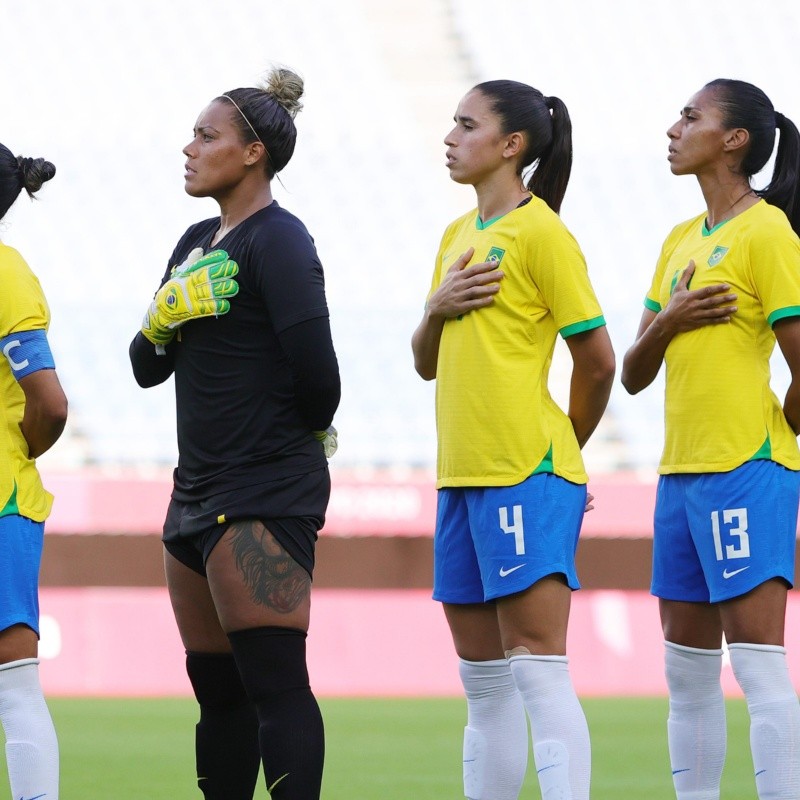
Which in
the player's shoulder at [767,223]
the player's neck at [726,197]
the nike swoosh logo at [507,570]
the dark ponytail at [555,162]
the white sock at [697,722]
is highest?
the dark ponytail at [555,162]

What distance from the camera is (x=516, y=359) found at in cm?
283

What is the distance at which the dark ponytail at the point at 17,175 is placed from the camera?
2906mm

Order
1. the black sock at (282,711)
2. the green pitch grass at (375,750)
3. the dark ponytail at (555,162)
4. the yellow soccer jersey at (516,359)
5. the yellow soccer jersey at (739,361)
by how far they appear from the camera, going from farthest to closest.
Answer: the green pitch grass at (375,750) → the dark ponytail at (555,162) → the yellow soccer jersey at (739,361) → the yellow soccer jersey at (516,359) → the black sock at (282,711)

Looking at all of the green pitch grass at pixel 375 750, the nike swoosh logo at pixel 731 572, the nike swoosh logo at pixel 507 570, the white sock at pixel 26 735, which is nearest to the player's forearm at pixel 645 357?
the nike swoosh logo at pixel 731 572

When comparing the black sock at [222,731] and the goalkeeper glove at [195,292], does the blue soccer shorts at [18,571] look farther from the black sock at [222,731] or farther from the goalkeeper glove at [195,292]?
the goalkeeper glove at [195,292]

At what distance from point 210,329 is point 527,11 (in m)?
16.4

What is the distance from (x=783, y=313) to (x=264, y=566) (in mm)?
1175

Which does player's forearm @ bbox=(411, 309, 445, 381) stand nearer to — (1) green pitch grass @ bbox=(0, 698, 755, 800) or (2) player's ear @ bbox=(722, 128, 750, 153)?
(2) player's ear @ bbox=(722, 128, 750, 153)

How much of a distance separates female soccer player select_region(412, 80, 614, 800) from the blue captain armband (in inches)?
31.9

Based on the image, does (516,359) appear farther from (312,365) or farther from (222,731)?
(222,731)

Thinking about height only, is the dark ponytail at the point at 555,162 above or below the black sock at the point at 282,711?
above

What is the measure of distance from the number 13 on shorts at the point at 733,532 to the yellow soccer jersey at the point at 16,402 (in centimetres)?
137

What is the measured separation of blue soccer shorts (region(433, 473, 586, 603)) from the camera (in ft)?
8.95

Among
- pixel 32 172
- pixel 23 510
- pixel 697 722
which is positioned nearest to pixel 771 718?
pixel 697 722
